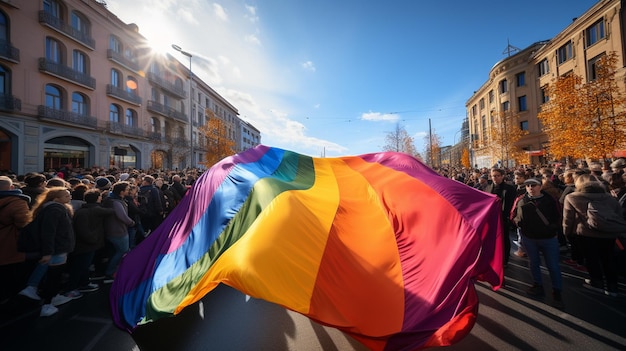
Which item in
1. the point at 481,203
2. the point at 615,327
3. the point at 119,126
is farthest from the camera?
the point at 119,126

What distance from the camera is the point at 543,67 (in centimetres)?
2881

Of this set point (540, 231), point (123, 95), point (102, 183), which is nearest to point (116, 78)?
point (123, 95)

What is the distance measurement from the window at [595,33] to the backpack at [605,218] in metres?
27.1

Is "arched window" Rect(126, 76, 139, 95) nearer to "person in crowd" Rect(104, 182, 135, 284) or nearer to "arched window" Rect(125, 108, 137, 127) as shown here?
"arched window" Rect(125, 108, 137, 127)

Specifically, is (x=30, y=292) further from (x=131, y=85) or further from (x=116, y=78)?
(x=131, y=85)

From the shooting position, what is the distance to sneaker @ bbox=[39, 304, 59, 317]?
379cm

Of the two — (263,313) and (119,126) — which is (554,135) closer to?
(263,313)

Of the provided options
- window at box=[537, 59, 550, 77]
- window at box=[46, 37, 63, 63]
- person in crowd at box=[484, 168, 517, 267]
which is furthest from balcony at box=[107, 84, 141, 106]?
window at box=[537, 59, 550, 77]

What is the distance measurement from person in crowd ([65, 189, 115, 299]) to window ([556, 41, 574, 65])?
35.7 metres

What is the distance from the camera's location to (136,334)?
3291 millimetres

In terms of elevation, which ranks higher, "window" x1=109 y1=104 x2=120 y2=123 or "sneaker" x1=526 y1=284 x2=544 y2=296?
"window" x1=109 y1=104 x2=120 y2=123

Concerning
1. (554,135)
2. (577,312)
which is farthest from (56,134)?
(554,135)

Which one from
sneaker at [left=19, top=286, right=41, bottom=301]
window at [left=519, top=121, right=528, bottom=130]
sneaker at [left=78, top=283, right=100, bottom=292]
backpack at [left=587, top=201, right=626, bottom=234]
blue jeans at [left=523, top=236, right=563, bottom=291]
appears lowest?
sneaker at [left=78, top=283, right=100, bottom=292]

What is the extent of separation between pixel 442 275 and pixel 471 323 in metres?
0.55
